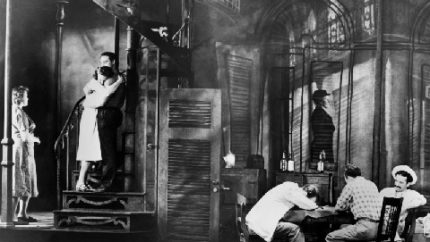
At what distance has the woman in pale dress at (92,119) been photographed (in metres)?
8.48

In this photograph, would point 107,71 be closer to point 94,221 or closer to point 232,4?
point 94,221

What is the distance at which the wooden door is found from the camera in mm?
8180

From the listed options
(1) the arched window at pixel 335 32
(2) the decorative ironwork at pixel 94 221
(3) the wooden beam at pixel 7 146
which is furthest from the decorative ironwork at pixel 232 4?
(2) the decorative ironwork at pixel 94 221

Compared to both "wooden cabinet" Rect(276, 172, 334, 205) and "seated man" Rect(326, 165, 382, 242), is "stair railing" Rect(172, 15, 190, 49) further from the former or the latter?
"seated man" Rect(326, 165, 382, 242)

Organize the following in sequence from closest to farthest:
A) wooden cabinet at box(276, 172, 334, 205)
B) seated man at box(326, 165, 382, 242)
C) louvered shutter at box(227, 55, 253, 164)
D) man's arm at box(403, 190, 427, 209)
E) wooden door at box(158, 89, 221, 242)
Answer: seated man at box(326, 165, 382, 242) < man's arm at box(403, 190, 427, 209) < wooden door at box(158, 89, 221, 242) < wooden cabinet at box(276, 172, 334, 205) < louvered shutter at box(227, 55, 253, 164)

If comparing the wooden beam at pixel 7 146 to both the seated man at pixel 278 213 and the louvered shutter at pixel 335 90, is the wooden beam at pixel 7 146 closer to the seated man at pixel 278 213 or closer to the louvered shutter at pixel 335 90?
the seated man at pixel 278 213

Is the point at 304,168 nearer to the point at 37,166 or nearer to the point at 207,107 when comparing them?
the point at 207,107

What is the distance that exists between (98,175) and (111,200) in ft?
1.50

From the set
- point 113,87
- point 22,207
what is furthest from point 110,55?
point 22,207

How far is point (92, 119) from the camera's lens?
28.1 ft

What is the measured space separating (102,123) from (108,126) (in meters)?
0.08

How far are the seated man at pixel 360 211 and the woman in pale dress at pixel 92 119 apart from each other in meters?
2.99

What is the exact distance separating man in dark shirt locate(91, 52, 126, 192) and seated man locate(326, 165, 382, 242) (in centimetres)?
286

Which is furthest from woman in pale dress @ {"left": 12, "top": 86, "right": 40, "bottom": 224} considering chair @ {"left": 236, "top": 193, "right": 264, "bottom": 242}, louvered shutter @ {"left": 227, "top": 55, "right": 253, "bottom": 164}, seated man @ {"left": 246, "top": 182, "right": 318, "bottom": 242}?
seated man @ {"left": 246, "top": 182, "right": 318, "bottom": 242}
